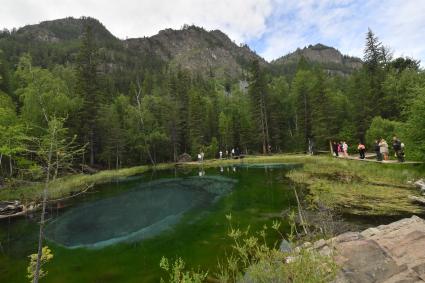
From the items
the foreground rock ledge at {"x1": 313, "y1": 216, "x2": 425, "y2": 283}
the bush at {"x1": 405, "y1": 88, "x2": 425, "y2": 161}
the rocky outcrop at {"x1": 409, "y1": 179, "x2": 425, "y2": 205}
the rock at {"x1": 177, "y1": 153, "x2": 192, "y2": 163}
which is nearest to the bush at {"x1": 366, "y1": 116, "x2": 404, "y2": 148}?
the bush at {"x1": 405, "y1": 88, "x2": 425, "y2": 161}

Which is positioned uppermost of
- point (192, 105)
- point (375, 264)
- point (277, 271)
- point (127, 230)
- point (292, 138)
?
point (192, 105)

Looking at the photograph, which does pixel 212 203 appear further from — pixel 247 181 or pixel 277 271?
pixel 277 271

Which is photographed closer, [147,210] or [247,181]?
[147,210]

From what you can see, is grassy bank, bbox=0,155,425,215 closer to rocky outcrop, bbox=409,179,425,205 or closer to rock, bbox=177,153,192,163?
rocky outcrop, bbox=409,179,425,205

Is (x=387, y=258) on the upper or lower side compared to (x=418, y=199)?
upper

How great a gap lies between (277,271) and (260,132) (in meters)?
59.8

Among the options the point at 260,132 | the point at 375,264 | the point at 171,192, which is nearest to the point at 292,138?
the point at 260,132

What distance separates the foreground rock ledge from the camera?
7431mm

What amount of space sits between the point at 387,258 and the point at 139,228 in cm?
1505

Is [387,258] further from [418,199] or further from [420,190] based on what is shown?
[420,190]

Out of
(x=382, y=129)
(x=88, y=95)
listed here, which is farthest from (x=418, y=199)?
(x=88, y=95)

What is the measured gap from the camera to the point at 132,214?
2381 cm

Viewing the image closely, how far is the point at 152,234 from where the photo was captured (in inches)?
717

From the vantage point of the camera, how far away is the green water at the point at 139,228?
1345 cm
